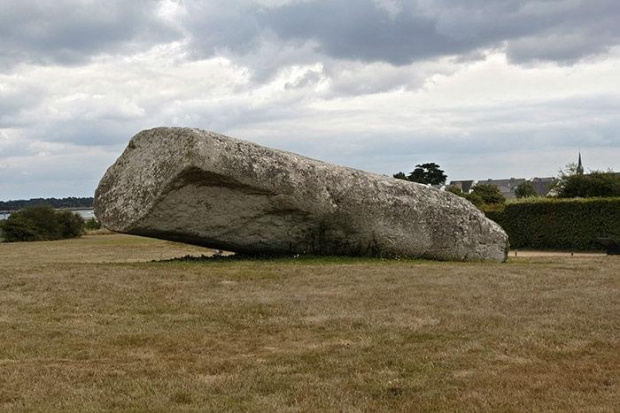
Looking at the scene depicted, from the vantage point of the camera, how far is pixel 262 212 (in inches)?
679

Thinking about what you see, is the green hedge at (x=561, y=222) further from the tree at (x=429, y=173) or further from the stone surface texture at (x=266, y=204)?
the tree at (x=429, y=173)

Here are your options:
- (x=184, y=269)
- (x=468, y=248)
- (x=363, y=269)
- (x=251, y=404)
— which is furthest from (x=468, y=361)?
(x=468, y=248)

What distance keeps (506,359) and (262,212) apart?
395 inches

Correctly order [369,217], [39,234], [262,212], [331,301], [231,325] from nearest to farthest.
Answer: [231,325] → [331,301] → [262,212] → [369,217] → [39,234]

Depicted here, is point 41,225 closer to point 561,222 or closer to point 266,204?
point 561,222

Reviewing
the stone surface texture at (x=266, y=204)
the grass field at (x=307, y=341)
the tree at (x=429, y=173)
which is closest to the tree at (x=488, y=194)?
the tree at (x=429, y=173)

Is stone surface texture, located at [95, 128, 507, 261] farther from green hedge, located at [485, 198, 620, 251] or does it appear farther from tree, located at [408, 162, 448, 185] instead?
tree, located at [408, 162, 448, 185]

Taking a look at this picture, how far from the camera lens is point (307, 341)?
8.95m

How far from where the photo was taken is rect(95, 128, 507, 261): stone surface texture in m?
16.1

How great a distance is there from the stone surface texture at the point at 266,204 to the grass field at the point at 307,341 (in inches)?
74.7

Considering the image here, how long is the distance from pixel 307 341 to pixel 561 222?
83.6 feet

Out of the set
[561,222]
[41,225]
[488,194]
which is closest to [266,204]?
[561,222]

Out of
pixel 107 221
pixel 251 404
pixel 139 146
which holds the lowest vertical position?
pixel 251 404

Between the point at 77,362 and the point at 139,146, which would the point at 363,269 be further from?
the point at 77,362
